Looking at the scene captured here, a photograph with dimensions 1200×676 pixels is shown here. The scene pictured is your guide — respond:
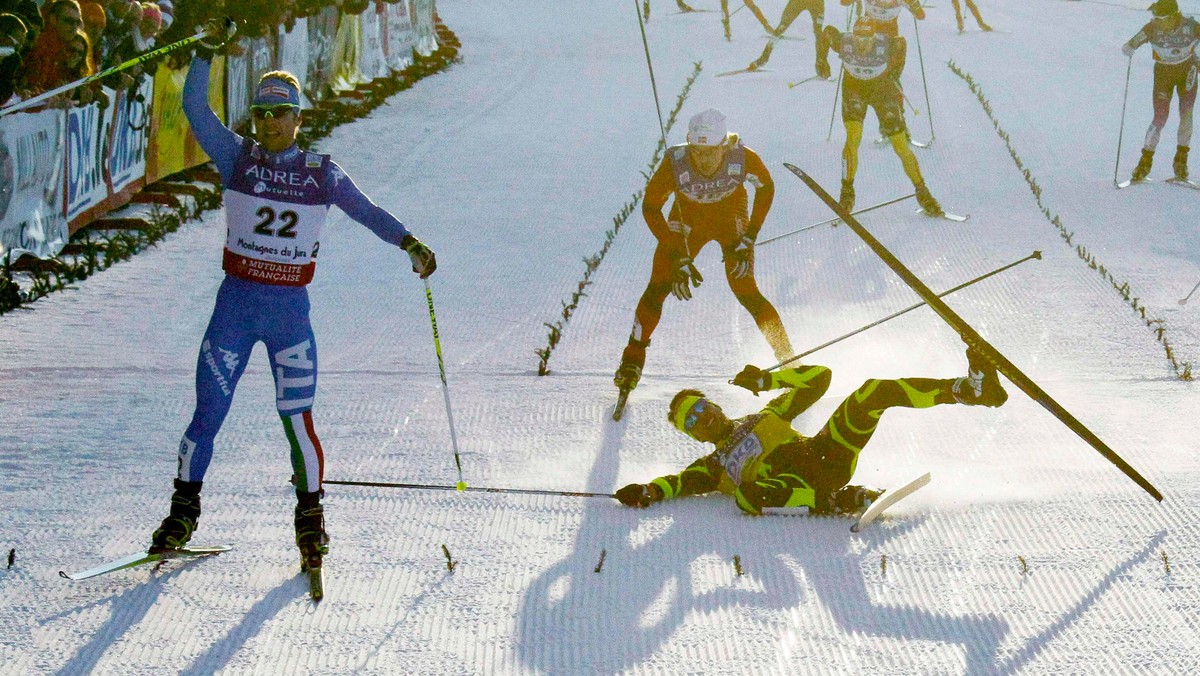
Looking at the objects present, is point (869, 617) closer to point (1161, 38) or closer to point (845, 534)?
point (845, 534)

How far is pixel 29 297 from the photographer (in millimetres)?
9562

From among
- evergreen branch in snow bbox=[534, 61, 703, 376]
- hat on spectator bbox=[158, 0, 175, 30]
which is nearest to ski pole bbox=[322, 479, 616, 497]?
evergreen branch in snow bbox=[534, 61, 703, 376]

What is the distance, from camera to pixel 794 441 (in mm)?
6391

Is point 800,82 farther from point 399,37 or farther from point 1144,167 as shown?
point 1144,167

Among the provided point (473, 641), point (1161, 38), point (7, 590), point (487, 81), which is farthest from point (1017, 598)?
point (487, 81)

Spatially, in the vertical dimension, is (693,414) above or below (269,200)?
below

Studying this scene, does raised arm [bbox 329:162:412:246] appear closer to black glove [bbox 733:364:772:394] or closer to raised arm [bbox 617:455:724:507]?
raised arm [bbox 617:455:724:507]

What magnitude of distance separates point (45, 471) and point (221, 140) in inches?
80.9

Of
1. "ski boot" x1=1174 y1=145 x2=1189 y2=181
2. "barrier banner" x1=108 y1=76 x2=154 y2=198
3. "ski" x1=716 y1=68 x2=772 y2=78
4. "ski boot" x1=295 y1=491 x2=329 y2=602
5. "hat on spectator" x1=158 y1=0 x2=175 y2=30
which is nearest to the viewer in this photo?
"ski boot" x1=295 y1=491 x2=329 y2=602

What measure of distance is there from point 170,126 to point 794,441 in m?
8.06

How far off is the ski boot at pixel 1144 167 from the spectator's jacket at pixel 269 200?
441 inches

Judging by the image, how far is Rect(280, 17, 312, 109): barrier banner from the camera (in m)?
15.7

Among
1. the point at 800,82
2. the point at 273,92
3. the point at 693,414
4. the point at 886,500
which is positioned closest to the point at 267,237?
the point at 273,92

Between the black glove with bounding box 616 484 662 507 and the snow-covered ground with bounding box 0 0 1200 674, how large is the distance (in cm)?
10
